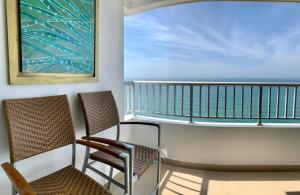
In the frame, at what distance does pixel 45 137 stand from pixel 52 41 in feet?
2.09

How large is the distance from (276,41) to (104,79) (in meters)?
6.70

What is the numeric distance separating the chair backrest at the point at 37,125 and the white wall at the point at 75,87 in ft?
0.26

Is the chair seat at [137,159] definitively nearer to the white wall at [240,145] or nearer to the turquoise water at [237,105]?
Answer: the white wall at [240,145]

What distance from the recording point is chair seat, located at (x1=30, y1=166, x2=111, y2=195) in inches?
→ 46.0

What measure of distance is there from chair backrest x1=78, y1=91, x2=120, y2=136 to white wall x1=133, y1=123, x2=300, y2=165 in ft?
3.55

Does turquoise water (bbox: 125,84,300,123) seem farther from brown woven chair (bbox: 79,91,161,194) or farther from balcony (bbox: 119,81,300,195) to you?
brown woven chair (bbox: 79,91,161,194)

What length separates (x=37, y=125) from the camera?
4.41 feet

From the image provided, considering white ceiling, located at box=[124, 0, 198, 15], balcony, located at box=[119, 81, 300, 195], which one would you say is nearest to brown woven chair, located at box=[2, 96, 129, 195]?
balcony, located at box=[119, 81, 300, 195]

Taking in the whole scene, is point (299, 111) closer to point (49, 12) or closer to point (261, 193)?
point (261, 193)

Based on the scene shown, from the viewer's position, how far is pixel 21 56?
1300mm

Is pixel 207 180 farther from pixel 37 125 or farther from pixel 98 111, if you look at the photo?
pixel 37 125

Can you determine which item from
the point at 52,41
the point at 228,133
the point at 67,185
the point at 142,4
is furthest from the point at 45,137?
the point at 142,4

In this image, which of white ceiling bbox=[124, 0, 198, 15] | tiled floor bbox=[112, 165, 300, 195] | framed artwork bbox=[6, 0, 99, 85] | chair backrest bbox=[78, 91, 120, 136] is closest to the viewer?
framed artwork bbox=[6, 0, 99, 85]

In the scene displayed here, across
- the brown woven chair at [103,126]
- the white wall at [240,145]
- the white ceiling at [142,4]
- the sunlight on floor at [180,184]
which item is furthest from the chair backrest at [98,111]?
the white ceiling at [142,4]
